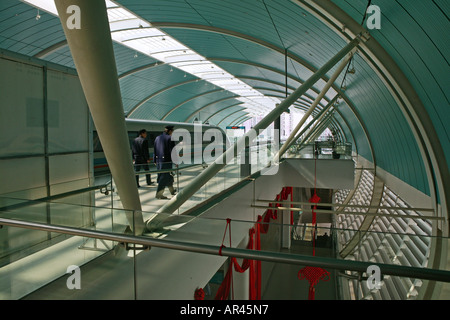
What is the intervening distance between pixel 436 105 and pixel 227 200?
21.0 ft

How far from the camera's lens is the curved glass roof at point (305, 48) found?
827 centimetres

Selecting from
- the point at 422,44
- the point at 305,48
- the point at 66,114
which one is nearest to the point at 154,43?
the point at 305,48

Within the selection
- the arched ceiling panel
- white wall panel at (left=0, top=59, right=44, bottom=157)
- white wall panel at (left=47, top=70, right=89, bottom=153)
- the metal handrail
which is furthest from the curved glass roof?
white wall panel at (left=0, top=59, right=44, bottom=157)

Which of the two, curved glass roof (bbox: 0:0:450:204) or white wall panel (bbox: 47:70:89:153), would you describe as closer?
white wall panel (bbox: 47:70:89:153)

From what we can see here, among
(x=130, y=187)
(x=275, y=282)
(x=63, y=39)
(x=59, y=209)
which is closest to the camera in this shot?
(x=59, y=209)

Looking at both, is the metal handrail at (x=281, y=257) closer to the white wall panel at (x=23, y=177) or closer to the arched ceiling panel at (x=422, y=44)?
the white wall panel at (x=23, y=177)

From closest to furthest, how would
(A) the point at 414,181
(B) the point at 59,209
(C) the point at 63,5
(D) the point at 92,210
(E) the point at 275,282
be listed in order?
(C) the point at 63,5
(B) the point at 59,209
(D) the point at 92,210
(A) the point at 414,181
(E) the point at 275,282

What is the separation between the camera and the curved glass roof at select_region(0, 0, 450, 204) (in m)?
8.27

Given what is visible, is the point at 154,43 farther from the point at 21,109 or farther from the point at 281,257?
the point at 281,257

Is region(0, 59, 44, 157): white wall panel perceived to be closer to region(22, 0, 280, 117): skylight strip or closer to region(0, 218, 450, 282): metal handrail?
region(0, 218, 450, 282): metal handrail

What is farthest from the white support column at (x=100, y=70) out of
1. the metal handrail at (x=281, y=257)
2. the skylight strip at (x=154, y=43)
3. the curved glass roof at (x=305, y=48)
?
the skylight strip at (x=154, y=43)

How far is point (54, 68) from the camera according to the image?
5.73 metres
